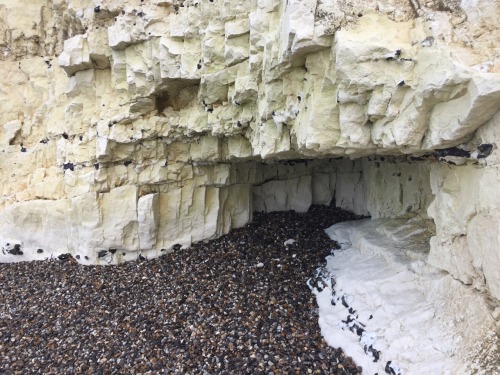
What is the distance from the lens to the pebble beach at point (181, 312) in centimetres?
401

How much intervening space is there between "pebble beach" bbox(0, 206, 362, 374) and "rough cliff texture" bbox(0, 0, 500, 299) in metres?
0.63

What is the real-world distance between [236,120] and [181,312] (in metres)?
2.68

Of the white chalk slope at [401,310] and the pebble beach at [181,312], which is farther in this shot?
the pebble beach at [181,312]

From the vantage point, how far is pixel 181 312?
4.79m

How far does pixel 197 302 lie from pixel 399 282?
8.37 ft

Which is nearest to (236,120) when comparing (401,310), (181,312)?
(181,312)

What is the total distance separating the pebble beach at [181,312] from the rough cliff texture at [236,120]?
2.06ft

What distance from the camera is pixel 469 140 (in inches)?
116

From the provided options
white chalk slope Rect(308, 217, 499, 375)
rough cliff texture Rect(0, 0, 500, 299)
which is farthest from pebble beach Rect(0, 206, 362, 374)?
rough cliff texture Rect(0, 0, 500, 299)

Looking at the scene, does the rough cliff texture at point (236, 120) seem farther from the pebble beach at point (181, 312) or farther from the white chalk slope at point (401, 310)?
the pebble beach at point (181, 312)

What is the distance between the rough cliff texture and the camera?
2.88 m

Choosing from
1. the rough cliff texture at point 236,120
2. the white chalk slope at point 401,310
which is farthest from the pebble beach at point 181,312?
the rough cliff texture at point 236,120

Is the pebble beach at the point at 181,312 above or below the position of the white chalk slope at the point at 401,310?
below

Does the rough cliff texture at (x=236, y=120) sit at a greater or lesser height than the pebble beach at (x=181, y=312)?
greater
